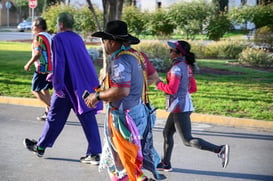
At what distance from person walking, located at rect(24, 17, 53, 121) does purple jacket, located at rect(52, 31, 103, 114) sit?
1950 mm

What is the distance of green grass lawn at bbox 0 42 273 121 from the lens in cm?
923

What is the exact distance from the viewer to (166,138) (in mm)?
5621

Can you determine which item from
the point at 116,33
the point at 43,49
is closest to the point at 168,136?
the point at 116,33

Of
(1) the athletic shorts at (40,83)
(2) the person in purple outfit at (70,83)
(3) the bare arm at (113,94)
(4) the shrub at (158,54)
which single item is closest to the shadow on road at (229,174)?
(2) the person in purple outfit at (70,83)

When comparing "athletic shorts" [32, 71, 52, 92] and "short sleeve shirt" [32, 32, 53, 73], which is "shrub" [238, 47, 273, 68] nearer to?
"athletic shorts" [32, 71, 52, 92]

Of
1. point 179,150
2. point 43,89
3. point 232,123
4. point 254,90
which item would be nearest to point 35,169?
Result: point 179,150

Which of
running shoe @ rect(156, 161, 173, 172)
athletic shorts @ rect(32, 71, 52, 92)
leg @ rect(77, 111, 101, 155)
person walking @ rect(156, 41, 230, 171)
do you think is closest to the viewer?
person walking @ rect(156, 41, 230, 171)

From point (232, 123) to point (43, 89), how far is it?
344 cm

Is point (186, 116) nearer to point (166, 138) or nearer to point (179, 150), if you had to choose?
point (166, 138)

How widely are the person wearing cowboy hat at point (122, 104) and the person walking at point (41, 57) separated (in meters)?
3.43

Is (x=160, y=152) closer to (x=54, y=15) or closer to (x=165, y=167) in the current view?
(x=165, y=167)

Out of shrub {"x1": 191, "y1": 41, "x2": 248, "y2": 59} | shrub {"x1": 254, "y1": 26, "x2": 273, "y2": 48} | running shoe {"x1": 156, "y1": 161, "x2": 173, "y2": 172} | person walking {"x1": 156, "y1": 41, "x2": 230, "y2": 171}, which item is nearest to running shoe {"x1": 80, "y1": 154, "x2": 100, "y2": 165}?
running shoe {"x1": 156, "y1": 161, "x2": 173, "y2": 172}

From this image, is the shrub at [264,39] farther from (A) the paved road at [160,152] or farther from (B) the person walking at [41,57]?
(B) the person walking at [41,57]

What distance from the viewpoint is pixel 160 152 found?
6.57m
